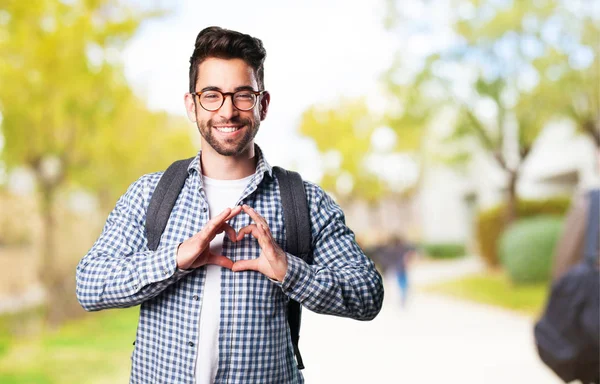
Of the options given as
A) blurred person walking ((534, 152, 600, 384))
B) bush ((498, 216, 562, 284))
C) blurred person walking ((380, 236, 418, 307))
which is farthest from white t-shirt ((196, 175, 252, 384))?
bush ((498, 216, 562, 284))

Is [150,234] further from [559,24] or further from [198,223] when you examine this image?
[559,24]

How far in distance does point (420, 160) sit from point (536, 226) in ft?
24.0

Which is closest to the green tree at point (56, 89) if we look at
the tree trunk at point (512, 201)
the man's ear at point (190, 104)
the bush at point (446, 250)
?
the tree trunk at point (512, 201)

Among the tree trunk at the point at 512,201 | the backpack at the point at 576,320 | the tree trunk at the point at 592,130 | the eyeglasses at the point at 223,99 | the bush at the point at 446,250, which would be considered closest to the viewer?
the eyeglasses at the point at 223,99

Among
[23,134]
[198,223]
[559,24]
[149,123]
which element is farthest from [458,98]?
[198,223]

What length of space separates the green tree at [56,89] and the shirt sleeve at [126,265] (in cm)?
520

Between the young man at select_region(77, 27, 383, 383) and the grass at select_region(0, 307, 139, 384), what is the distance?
215 inches

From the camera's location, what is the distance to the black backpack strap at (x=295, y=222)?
3.91 feet

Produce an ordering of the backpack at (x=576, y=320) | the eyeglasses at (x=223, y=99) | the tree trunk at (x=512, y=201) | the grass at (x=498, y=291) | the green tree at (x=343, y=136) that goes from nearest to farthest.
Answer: the eyeglasses at (x=223, y=99)
the backpack at (x=576, y=320)
the grass at (x=498, y=291)
the tree trunk at (x=512, y=201)
the green tree at (x=343, y=136)

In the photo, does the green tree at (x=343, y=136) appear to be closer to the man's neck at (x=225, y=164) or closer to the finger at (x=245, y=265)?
the man's neck at (x=225, y=164)

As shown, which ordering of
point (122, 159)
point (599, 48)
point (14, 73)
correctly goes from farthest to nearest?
point (599, 48) → point (122, 159) → point (14, 73)

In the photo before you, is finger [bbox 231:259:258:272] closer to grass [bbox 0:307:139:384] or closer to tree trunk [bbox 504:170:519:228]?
grass [bbox 0:307:139:384]

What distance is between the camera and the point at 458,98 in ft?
30.6

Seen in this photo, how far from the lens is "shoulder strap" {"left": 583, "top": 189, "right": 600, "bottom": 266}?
2.25 metres
